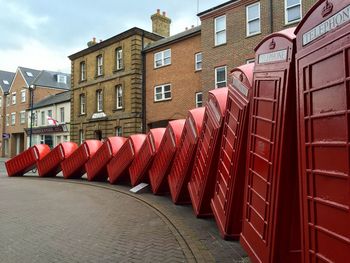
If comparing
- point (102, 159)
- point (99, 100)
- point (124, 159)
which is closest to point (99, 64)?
point (99, 100)

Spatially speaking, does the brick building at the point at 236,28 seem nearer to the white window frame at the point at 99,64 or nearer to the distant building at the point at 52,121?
the white window frame at the point at 99,64

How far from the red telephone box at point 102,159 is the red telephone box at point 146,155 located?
2049mm

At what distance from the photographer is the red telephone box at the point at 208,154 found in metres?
7.14

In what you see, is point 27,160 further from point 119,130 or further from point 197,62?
point 197,62

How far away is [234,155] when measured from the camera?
5.85 m

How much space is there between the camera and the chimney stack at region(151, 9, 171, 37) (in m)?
30.2

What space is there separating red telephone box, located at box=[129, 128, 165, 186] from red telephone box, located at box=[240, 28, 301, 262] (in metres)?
7.01

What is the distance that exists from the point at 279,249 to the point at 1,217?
22.3 feet

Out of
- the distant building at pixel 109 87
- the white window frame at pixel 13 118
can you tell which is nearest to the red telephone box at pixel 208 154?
the distant building at pixel 109 87

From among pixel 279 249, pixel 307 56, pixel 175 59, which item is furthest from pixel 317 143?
pixel 175 59

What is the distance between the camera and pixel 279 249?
4.17 meters

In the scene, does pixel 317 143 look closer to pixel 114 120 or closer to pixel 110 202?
pixel 110 202

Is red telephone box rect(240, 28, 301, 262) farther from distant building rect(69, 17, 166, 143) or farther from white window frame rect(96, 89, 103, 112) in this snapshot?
white window frame rect(96, 89, 103, 112)

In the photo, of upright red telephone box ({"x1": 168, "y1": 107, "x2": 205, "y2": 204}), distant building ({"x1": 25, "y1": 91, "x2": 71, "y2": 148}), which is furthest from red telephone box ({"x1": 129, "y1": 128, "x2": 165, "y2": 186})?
distant building ({"x1": 25, "y1": 91, "x2": 71, "y2": 148})
